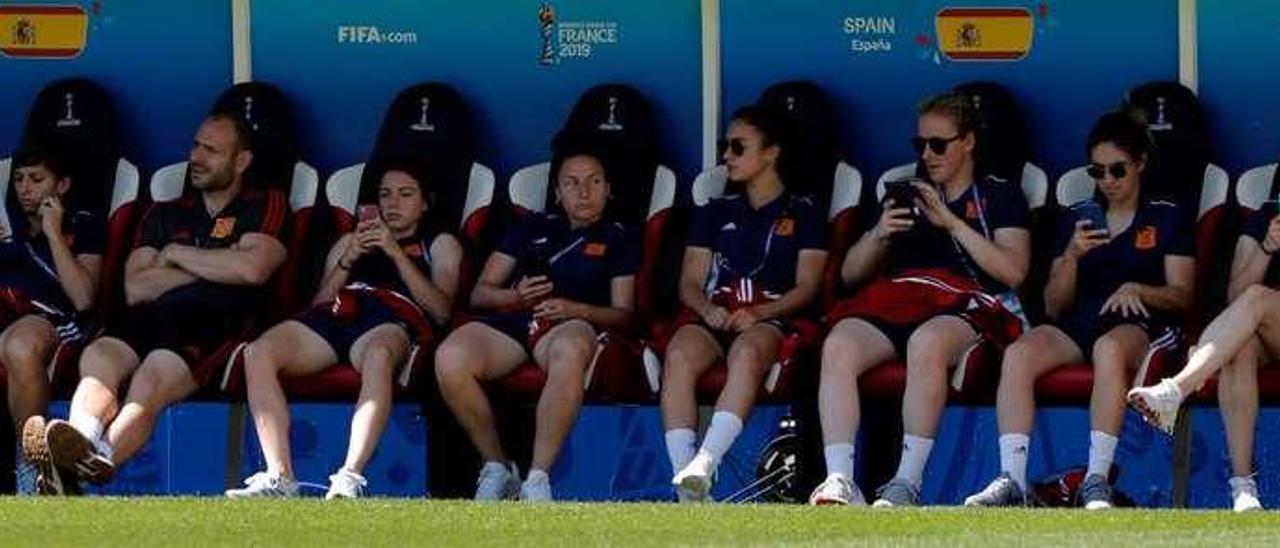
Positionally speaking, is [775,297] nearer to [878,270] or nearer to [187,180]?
[878,270]

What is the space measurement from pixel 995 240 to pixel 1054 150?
2.57ft

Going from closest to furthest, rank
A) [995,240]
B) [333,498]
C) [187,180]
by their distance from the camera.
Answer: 1. [333,498]
2. [995,240]
3. [187,180]

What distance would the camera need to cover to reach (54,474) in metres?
14.5

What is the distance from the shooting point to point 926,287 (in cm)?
1451

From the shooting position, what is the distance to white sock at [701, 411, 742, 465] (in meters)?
14.2

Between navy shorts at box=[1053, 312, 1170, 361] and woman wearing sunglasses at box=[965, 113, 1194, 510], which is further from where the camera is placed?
navy shorts at box=[1053, 312, 1170, 361]

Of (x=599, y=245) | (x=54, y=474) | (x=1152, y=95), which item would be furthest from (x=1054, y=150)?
(x=54, y=474)

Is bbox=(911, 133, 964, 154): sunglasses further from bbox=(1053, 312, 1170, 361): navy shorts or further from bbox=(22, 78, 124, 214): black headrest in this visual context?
bbox=(22, 78, 124, 214): black headrest

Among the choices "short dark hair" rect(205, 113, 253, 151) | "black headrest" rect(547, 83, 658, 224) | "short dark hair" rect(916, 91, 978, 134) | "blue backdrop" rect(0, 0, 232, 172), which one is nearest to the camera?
"short dark hair" rect(916, 91, 978, 134)

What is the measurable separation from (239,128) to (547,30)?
1.31 m

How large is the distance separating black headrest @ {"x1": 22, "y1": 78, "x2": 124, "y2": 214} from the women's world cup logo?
5.55 feet

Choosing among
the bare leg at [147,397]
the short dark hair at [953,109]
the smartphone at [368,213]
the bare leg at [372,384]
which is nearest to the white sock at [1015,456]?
the short dark hair at [953,109]

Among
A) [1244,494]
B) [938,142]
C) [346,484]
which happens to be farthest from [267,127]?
[1244,494]

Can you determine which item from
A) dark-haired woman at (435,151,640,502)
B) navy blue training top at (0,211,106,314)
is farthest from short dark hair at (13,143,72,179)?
dark-haired woman at (435,151,640,502)
